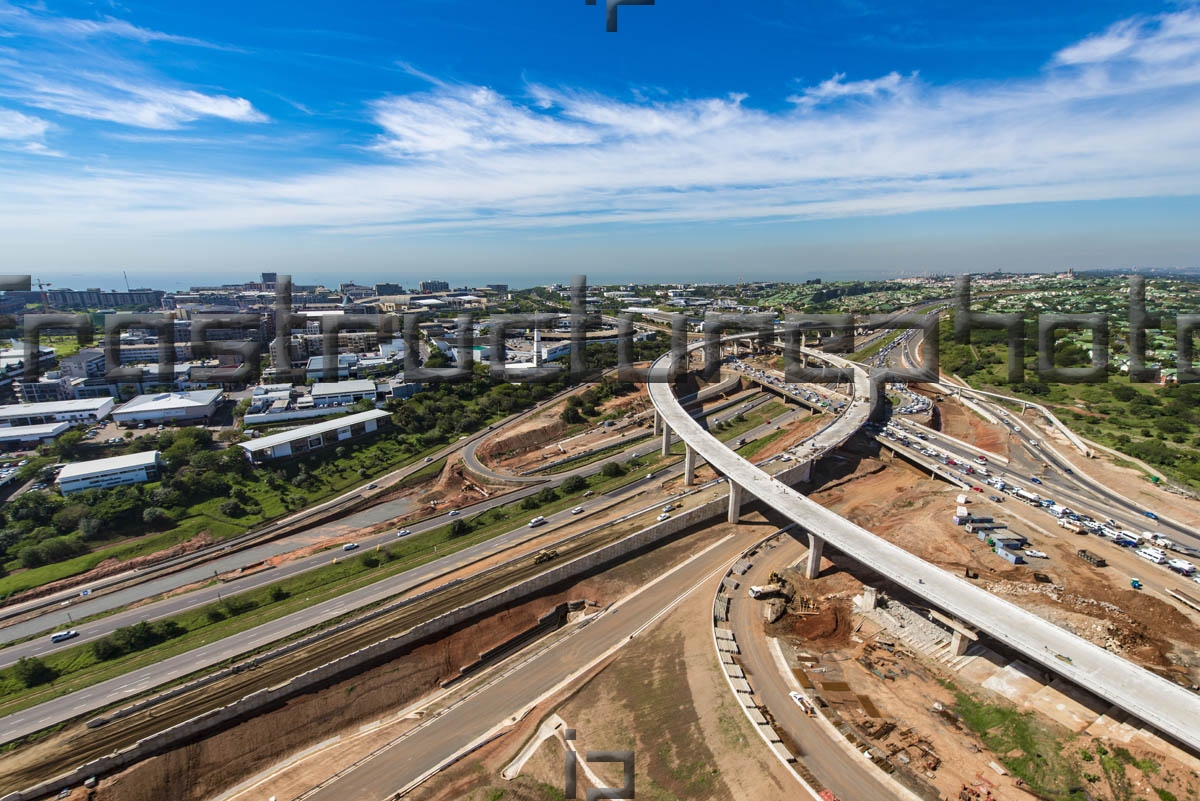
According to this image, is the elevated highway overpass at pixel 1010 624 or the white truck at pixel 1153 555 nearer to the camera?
the elevated highway overpass at pixel 1010 624

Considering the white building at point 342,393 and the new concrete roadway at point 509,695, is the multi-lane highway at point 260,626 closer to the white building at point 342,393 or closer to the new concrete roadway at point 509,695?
the new concrete roadway at point 509,695

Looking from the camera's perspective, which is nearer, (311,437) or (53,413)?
(311,437)

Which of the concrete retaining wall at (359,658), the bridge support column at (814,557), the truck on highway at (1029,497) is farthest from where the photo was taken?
the truck on highway at (1029,497)

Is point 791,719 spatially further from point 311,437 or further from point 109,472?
point 109,472

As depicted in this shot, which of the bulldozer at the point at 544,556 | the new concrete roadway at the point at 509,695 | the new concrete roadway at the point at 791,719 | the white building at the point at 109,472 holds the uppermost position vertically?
the white building at the point at 109,472

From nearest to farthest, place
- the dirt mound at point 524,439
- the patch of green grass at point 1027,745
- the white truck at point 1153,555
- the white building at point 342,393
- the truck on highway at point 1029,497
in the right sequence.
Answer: the patch of green grass at point 1027,745 < the white truck at point 1153,555 < the truck on highway at point 1029,497 < the dirt mound at point 524,439 < the white building at point 342,393

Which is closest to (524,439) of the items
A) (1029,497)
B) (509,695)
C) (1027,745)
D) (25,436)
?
(509,695)

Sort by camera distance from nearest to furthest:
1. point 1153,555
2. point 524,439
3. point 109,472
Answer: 1. point 1153,555
2. point 109,472
3. point 524,439

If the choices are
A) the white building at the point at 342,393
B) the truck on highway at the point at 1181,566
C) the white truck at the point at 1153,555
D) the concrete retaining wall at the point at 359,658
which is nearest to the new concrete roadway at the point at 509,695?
the concrete retaining wall at the point at 359,658

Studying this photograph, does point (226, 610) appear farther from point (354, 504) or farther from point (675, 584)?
point (675, 584)
